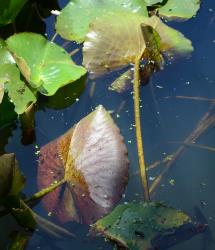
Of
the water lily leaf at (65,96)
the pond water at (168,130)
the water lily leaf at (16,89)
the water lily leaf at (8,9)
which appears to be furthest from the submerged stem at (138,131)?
the water lily leaf at (8,9)

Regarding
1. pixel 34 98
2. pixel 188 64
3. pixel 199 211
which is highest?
pixel 34 98

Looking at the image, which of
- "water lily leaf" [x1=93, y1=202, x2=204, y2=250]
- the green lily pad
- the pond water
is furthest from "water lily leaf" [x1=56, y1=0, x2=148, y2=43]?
"water lily leaf" [x1=93, y1=202, x2=204, y2=250]

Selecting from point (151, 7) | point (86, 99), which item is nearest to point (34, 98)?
point (86, 99)

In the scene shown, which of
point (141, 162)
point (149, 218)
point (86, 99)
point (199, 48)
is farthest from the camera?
point (199, 48)

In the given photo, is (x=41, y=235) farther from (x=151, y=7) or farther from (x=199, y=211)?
(x=151, y=7)

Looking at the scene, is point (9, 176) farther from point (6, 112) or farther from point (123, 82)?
point (123, 82)

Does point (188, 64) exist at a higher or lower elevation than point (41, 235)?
higher

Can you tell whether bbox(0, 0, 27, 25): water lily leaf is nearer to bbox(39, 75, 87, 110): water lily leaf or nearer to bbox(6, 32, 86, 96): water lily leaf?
bbox(6, 32, 86, 96): water lily leaf
